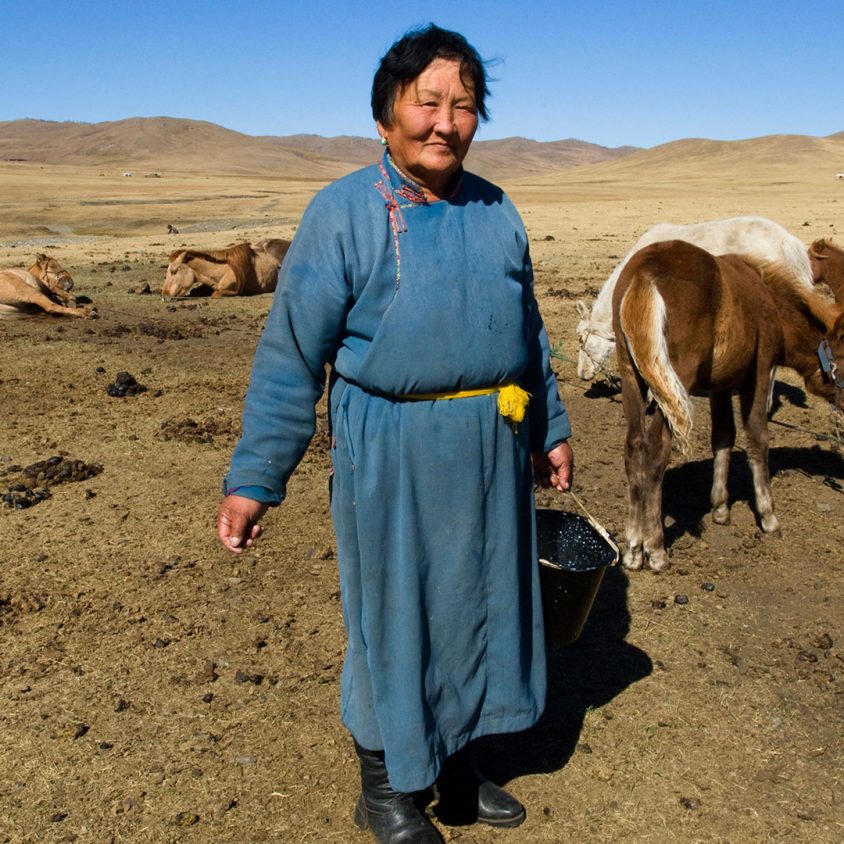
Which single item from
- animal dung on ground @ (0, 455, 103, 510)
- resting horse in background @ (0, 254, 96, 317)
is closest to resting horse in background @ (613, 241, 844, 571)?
animal dung on ground @ (0, 455, 103, 510)

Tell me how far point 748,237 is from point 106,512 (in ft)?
18.0

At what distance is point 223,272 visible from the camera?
14.3m

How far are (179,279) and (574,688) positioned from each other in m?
11.5

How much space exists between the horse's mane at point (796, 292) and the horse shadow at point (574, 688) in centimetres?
207

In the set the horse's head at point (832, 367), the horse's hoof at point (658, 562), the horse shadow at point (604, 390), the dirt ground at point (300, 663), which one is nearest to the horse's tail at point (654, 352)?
the horse's hoof at point (658, 562)

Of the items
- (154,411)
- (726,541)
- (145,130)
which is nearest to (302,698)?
(726,541)

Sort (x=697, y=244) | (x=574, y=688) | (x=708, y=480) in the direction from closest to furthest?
(x=574, y=688) → (x=708, y=480) → (x=697, y=244)

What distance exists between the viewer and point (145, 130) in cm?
17475

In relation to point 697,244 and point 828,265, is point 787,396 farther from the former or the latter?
point 828,265

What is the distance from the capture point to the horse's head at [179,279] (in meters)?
13.8

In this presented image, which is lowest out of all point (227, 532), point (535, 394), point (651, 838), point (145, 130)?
point (651, 838)

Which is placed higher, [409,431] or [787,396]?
[409,431]

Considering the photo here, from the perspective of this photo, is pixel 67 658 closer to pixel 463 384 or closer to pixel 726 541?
pixel 463 384

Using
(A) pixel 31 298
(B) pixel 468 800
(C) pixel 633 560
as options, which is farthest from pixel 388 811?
(A) pixel 31 298
